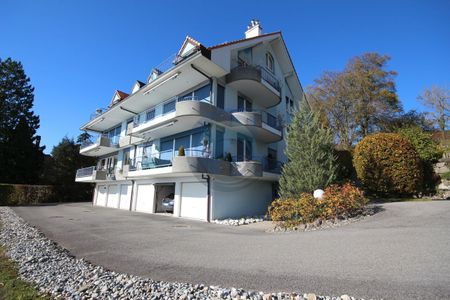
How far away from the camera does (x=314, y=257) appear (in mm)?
6289

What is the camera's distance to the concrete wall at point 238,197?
1617cm

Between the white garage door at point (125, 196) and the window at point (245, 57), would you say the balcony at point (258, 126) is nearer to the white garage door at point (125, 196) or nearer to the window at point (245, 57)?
the window at point (245, 57)

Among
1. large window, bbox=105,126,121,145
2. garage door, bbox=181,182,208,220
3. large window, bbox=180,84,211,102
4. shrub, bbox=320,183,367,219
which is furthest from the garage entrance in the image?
shrub, bbox=320,183,367,219

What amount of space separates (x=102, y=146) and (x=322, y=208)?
949 inches

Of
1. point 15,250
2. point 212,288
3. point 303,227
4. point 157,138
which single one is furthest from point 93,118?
point 212,288

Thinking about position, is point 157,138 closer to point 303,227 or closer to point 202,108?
point 202,108

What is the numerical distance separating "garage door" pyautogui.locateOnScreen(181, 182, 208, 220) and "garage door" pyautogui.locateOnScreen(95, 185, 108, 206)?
15964 millimetres

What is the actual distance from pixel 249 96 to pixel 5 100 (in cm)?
4194

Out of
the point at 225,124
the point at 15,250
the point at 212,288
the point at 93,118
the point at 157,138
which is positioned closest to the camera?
the point at 212,288

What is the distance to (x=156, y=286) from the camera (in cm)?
471

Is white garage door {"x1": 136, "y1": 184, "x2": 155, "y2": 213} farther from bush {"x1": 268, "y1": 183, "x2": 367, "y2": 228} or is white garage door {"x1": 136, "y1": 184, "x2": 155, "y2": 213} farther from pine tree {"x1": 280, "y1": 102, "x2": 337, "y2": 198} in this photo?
bush {"x1": 268, "y1": 183, "x2": 367, "y2": 228}

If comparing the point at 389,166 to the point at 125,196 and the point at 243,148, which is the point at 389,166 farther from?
the point at 125,196

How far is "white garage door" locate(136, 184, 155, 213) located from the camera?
20.9 m

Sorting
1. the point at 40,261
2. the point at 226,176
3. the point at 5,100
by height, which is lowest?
the point at 40,261
